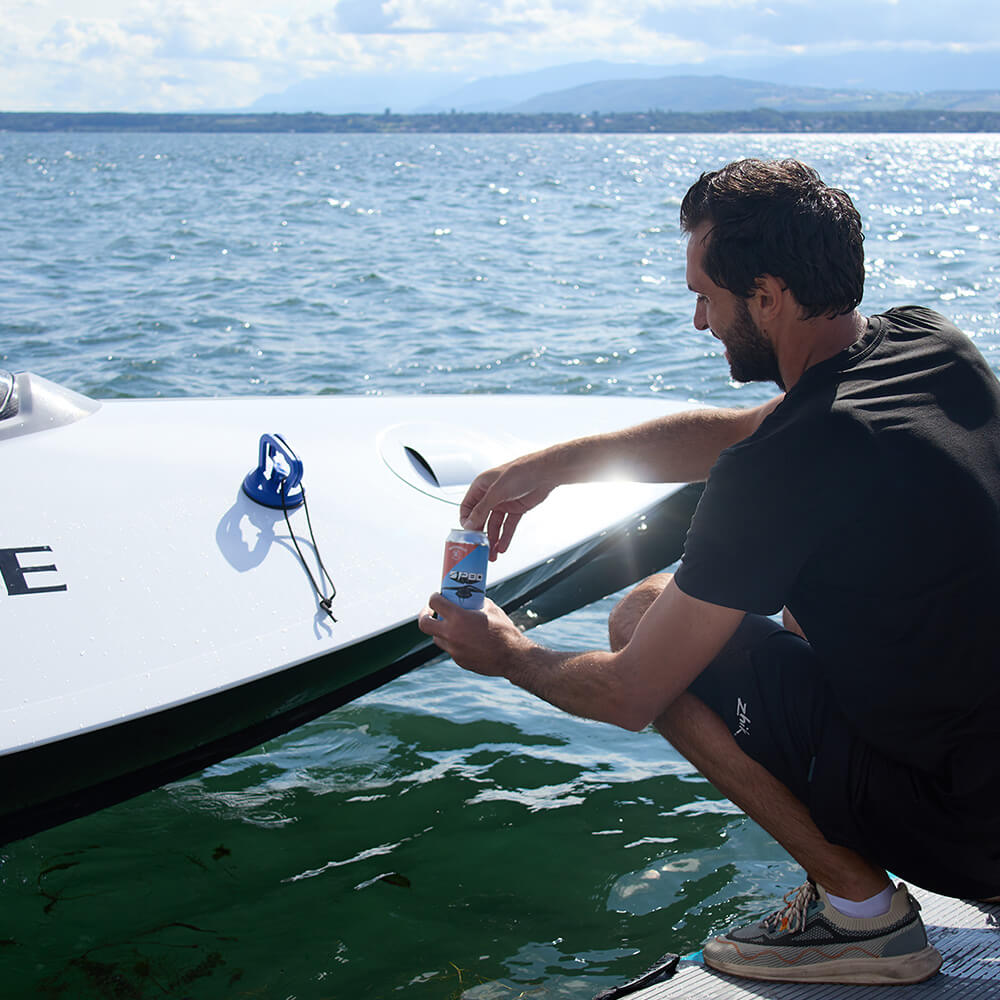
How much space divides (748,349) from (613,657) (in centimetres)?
64

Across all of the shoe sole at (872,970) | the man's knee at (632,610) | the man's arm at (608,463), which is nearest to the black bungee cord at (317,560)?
the man's arm at (608,463)

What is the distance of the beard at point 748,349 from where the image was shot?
2064 mm

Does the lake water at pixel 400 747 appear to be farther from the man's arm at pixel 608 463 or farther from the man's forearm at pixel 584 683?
the man's arm at pixel 608 463

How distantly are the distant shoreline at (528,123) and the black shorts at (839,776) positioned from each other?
10518 centimetres

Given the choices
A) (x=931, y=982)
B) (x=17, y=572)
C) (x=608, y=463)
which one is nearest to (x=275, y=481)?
(x=17, y=572)

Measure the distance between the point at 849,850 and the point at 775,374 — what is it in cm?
90

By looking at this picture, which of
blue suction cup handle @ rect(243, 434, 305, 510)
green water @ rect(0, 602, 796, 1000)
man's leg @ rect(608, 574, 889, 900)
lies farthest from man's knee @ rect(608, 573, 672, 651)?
blue suction cup handle @ rect(243, 434, 305, 510)

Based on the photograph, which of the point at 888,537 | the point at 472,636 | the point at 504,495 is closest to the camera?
the point at 888,537

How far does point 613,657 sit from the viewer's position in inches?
83.5

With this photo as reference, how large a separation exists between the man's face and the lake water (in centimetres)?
147

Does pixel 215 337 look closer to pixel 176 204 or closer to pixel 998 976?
pixel 998 976

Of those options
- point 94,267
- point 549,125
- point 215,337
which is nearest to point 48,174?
point 94,267

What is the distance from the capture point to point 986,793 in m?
1.87

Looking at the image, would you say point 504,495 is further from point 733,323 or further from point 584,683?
point 733,323
